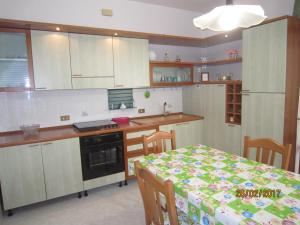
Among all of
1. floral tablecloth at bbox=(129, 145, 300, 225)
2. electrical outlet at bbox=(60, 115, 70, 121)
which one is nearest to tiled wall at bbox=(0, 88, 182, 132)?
electrical outlet at bbox=(60, 115, 70, 121)

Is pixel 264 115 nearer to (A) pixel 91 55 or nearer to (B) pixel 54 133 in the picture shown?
(A) pixel 91 55

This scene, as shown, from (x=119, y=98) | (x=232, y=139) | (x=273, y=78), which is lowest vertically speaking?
(x=232, y=139)

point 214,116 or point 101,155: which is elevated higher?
point 214,116

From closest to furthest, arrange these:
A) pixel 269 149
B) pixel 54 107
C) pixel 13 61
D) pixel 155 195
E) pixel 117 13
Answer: pixel 155 195, pixel 269 149, pixel 13 61, pixel 54 107, pixel 117 13

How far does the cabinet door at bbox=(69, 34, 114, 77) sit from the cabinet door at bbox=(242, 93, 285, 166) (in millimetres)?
1989

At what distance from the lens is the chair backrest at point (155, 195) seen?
1.08 m

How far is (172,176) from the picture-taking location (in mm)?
1532

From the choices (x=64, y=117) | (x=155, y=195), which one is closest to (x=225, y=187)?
(x=155, y=195)

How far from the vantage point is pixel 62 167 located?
261 centimetres

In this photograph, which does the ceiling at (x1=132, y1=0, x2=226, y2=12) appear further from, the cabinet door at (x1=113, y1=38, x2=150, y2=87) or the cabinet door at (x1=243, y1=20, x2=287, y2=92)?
the cabinet door at (x1=243, y1=20, x2=287, y2=92)

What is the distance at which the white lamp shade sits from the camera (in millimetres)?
1383

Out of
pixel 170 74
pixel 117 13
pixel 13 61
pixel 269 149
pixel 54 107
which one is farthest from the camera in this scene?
pixel 170 74

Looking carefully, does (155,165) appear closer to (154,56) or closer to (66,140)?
(66,140)

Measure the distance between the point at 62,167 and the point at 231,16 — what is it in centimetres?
244
